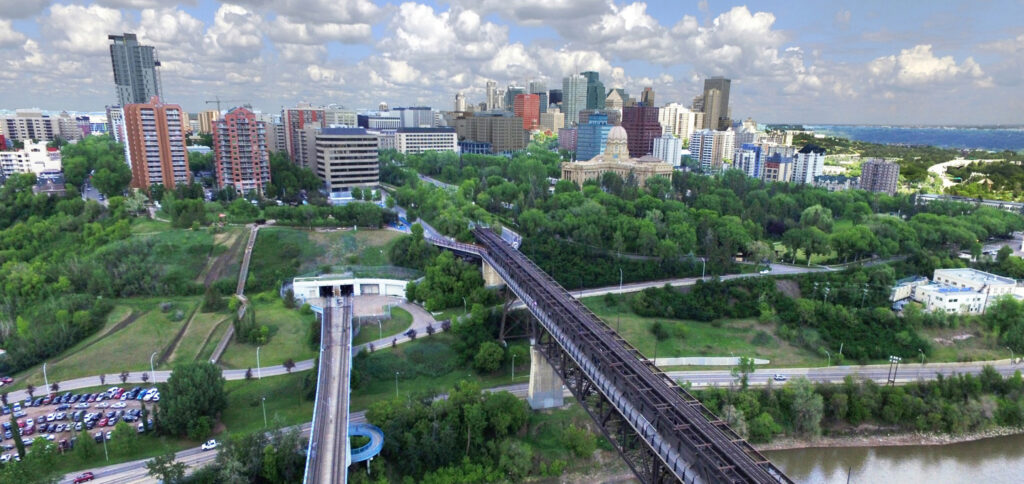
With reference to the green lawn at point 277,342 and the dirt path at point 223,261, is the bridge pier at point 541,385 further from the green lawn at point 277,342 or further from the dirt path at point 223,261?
the dirt path at point 223,261

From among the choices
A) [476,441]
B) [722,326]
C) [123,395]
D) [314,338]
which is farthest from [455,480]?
[722,326]

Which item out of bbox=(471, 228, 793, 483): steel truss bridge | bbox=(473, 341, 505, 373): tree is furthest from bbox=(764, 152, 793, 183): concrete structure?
bbox=(473, 341, 505, 373): tree

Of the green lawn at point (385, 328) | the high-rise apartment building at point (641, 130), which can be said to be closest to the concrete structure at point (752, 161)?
the high-rise apartment building at point (641, 130)

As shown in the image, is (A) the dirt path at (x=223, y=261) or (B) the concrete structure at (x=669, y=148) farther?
(B) the concrete structure at (x=669, y=148)

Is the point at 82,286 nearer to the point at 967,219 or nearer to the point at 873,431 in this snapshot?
the point at 873,431

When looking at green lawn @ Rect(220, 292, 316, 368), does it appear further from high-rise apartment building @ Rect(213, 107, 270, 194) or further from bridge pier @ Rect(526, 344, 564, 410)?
high-rise apartment building @ Rect(213, 107, 270, 194)

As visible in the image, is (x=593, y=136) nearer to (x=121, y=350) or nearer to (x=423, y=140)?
(x=423, y=140)

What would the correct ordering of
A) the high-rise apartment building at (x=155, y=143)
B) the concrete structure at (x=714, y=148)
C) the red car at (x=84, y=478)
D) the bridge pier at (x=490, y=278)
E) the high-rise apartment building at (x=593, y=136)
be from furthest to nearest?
1. the concrete structure at (x=714, y=148)
2. the high-rise apartment building at (x=593, y=136)
3. the high-rise apartment building at (x=155, y=143)
4. the bridge pier at (x=490, y=278)
5. the red car at (x=84, y=478)
